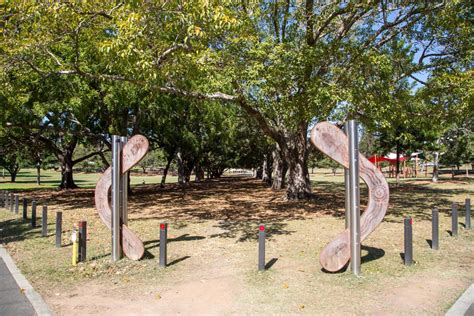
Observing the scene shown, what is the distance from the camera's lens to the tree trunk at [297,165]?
16953mm

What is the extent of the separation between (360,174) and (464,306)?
2309 mm

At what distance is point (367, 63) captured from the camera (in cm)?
1054

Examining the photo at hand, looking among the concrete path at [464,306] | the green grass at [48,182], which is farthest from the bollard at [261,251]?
the green grass at [48,182]

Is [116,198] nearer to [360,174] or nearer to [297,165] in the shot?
[360,174]

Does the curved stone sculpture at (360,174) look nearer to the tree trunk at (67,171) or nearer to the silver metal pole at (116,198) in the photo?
the silver metal pole at (116,198)

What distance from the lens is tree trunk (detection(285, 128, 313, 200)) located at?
16953 mm

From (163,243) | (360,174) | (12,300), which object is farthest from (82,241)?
(360,174)

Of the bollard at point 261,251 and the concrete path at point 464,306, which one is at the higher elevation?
the bollard at point 261,251

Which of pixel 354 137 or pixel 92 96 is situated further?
pixel 92 96

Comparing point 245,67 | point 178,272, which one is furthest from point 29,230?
point 245,67

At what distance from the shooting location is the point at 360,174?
20.9 feet

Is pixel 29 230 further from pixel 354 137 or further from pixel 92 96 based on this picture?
pixel 354 137

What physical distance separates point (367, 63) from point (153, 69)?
5.68 meters

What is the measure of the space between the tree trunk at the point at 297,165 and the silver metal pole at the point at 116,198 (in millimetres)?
10525
